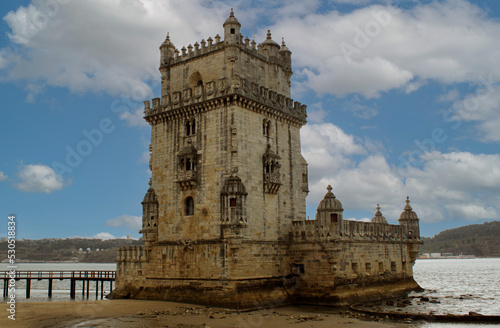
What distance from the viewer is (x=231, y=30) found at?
34969 mm

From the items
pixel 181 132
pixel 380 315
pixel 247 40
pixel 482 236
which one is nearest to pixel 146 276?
pixel 181 132

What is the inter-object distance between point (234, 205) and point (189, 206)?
4427 mm

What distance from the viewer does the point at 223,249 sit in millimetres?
31484

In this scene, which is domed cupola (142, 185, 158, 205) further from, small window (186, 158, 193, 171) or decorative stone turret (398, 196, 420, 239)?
decorative stone turret (398, 196, 420, 239)

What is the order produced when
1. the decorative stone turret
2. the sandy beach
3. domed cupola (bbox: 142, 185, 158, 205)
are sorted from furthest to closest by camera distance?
the decorative stone turret
domed cupola (bbox: 142, 185, 158, 205)
the sandy beach

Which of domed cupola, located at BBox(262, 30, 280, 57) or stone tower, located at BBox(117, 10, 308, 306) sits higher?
domed cupola, located at BBox(262, 30, 280, 57)

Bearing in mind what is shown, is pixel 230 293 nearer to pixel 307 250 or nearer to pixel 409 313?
pixel 307 250

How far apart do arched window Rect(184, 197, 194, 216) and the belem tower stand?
7 cm

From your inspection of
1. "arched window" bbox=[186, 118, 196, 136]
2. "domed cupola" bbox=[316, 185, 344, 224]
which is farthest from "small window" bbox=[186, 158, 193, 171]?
"domed cupola" bbox=[316, 185, 344, 224]

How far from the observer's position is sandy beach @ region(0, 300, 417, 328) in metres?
26.5

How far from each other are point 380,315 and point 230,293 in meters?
9.33

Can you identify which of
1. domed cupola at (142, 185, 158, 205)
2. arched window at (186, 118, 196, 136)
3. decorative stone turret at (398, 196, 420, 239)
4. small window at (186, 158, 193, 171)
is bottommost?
decorative stone turret at (398, 196, 420, 239)

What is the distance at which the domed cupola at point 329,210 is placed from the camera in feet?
113

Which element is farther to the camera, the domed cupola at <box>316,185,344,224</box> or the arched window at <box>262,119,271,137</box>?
the arched window at <box>262,119,271,137</box>
